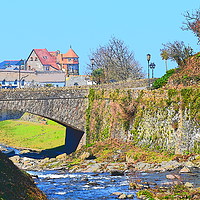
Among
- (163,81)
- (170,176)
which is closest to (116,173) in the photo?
(170,176)

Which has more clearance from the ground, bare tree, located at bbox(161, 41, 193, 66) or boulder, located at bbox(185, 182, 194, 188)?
bare tree, located at bbox(161, 41, 193, 66)

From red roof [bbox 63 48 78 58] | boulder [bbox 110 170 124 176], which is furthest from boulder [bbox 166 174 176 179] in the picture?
red roof [bbox 63 48 78 58]

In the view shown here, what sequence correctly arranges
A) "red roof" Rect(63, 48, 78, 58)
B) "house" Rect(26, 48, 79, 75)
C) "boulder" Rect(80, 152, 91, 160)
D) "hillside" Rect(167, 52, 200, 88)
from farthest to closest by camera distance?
"red roof" Rect(63, 48, 78, 58) → "house" Rect(26, 48, 79, 75) → "hillside" Rect(167, 52, 200, 88) → "boulder" Rect(80, 152, 91, 160)

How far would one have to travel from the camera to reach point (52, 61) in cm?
16400

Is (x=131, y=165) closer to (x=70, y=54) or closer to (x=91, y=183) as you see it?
(x=91, y=183)

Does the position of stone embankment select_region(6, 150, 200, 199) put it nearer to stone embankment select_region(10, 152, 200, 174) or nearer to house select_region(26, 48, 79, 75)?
stone embankment select_region(10, 152, 200, 174)

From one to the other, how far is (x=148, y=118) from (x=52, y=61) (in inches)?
4660

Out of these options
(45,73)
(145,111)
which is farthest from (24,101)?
(45,73)

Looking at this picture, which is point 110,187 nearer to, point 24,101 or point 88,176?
point 88,176

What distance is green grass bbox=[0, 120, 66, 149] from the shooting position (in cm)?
7212

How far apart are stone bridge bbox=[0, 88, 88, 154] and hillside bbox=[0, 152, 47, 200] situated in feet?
95.6

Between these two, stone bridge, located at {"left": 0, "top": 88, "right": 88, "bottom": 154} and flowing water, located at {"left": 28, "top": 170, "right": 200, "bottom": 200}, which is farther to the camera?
stone bridge, located at {"left": 0, "top": 88, "right": 88, "bottom": 154}

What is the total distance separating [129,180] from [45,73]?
9579 cm

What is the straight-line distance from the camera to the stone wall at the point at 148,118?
41.8 m
